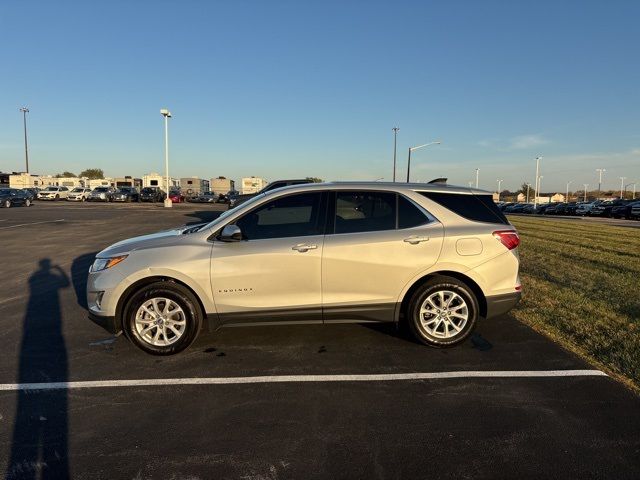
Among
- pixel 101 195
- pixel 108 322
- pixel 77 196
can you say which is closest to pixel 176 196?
pixel 101 195

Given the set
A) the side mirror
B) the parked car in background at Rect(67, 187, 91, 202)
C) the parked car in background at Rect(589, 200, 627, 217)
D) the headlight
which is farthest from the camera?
the parked car in background at Rect(67, 187, 91, 202)

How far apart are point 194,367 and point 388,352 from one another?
6.57ft

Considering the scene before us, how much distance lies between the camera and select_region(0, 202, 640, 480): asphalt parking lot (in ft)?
9.37

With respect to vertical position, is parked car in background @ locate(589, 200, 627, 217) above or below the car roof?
below

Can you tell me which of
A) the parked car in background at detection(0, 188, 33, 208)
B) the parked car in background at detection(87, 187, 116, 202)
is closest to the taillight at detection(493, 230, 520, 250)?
the parked car in background at detection(0, 188, 33, 208)

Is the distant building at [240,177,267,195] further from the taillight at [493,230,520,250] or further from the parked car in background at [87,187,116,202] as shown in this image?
the taillight at [493,230,520,250]

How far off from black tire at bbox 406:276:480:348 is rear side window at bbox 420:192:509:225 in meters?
0.77

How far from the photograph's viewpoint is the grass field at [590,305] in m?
4.62

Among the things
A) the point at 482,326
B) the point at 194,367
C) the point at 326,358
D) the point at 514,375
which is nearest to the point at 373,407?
the point at 326,358

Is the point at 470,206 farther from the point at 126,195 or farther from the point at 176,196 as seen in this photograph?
the point at 126,195

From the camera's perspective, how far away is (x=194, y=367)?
4.38 m

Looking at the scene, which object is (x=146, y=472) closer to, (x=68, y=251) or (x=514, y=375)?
(x=514, y=375)

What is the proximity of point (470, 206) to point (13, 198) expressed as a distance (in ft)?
132

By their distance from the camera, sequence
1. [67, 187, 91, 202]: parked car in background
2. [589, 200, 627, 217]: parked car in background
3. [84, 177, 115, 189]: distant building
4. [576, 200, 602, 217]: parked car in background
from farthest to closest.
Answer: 1. [84, 177, 115, 189]: distant building
2. [67, 187, 91, 202]: parked car in background
3. [576, 200, 602, 217]: parked car in background
4. [589, 200, 627, 217]: parked car in background
